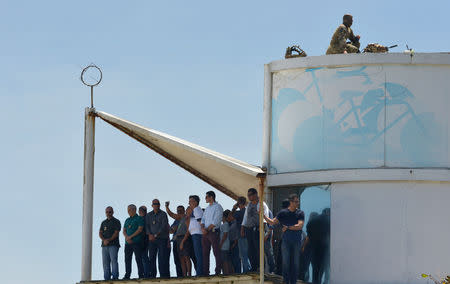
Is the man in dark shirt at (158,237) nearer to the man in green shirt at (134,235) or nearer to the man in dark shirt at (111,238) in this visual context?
the man in green shirt at (134,235)

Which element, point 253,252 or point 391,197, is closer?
point 253,252

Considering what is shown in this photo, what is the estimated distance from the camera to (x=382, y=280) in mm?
32031

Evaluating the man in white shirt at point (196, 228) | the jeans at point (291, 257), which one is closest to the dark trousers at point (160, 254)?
the man in white shirt at point (196, 228)

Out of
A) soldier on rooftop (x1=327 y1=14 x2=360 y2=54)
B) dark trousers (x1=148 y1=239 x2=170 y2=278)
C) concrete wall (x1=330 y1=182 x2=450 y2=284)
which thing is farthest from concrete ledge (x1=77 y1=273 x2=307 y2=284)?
soldier on rooftop (x1=327 y1=14 x2=360 y2=54)

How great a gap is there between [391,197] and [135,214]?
19.5 ft

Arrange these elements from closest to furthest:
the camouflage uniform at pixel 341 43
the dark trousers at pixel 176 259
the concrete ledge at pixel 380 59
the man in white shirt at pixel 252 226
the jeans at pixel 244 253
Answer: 1. the man in white shirt at pixel 252 226
2. the jeans at pixel 244 253
3. the dark trousers at pixel 176 259
4. the concrete ledge at pixel 380 59
5. the camouflage uniform at pixel 341 43

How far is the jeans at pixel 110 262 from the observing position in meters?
32.7

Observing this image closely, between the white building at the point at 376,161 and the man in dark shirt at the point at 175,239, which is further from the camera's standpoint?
the white building at the point at 376,161

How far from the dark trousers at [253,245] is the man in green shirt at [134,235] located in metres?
3.07

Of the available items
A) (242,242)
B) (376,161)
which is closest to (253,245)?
(242,242)

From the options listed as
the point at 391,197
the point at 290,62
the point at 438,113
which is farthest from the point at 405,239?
the point at 290,62

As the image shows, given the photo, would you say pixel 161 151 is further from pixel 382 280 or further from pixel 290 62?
pixel 382 280

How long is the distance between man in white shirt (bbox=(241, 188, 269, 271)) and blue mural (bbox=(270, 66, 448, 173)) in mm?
3341

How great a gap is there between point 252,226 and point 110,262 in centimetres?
443
